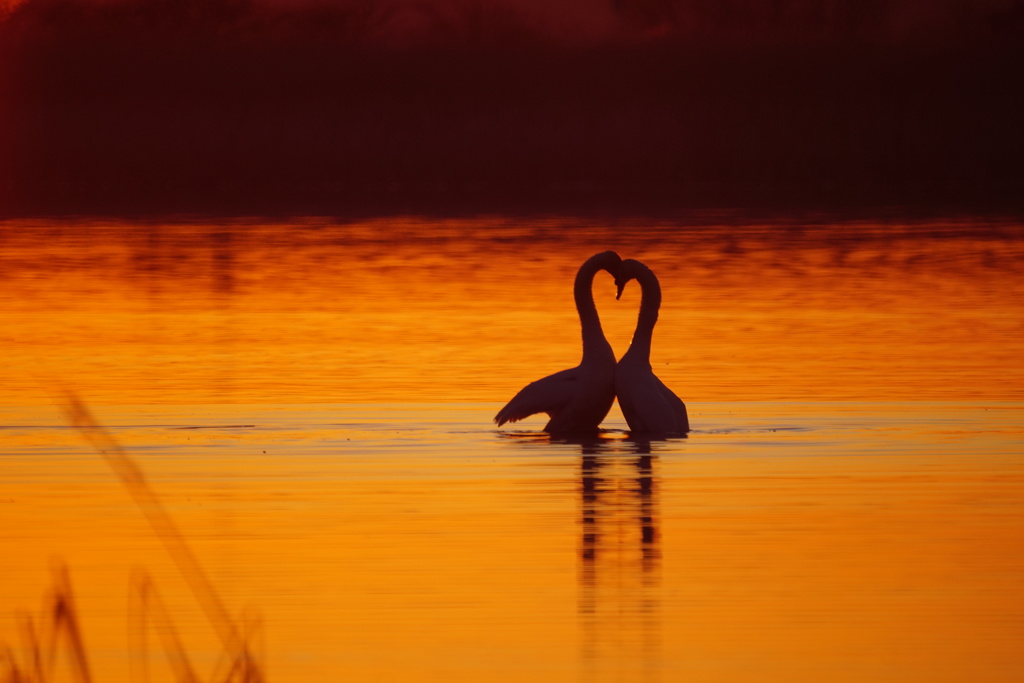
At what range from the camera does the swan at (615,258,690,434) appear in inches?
518

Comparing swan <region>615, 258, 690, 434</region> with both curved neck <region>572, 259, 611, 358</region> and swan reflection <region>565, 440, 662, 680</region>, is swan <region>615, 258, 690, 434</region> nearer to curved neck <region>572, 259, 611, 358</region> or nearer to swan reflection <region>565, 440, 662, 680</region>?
curved neck <region>572, 259, 611, 358</region>

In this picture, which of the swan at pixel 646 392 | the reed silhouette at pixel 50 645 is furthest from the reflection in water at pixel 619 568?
the reed silhouette at pixel 50 645

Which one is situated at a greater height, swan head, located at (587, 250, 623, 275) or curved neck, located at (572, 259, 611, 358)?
swan head, located at (587, 250, 623, 275)

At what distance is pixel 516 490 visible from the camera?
37.1 ft

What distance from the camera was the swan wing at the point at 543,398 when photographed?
1334 cm

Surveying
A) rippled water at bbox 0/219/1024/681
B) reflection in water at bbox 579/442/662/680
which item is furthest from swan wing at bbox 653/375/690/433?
reflection in water at bbox 579/442/662/680

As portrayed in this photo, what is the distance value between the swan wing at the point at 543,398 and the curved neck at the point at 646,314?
403mm

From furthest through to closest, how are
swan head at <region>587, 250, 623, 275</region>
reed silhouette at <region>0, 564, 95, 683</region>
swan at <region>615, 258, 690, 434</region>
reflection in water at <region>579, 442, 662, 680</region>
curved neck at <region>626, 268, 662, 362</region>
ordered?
swan head at <region>587, 250, 623, 275</region>, curved neck at <region>626, 268, 662, 362</region>, swan at <region>615, 258, 690, 434</region>, reflection in water at <region>579, 442, 662, 680</region>, reed silhouette at <region>0, 564, 95, 683</region>

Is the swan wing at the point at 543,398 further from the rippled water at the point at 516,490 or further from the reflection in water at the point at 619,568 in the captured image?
the reflection in water at the point at 619,568

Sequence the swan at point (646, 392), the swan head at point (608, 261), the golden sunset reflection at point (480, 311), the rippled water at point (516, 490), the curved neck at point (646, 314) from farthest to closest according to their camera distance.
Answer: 1. the golden sunset reflection at point (480, 311)
2. the swan head at point (608, 261)
3. the curved neck at point (646, 314)
4. the swan at point (646, 392)
5. the rippled water at point (516, 490)

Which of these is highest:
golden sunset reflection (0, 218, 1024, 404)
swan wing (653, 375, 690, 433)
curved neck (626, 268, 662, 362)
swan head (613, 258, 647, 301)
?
golden sunset reflection (0, 218, 1024, 404)

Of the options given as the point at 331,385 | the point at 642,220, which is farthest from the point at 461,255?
the point at 331,385

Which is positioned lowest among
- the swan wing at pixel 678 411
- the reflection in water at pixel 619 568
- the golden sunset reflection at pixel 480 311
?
the reflection in water at pixel 619 568

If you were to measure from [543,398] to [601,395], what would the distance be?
14.7 inches
